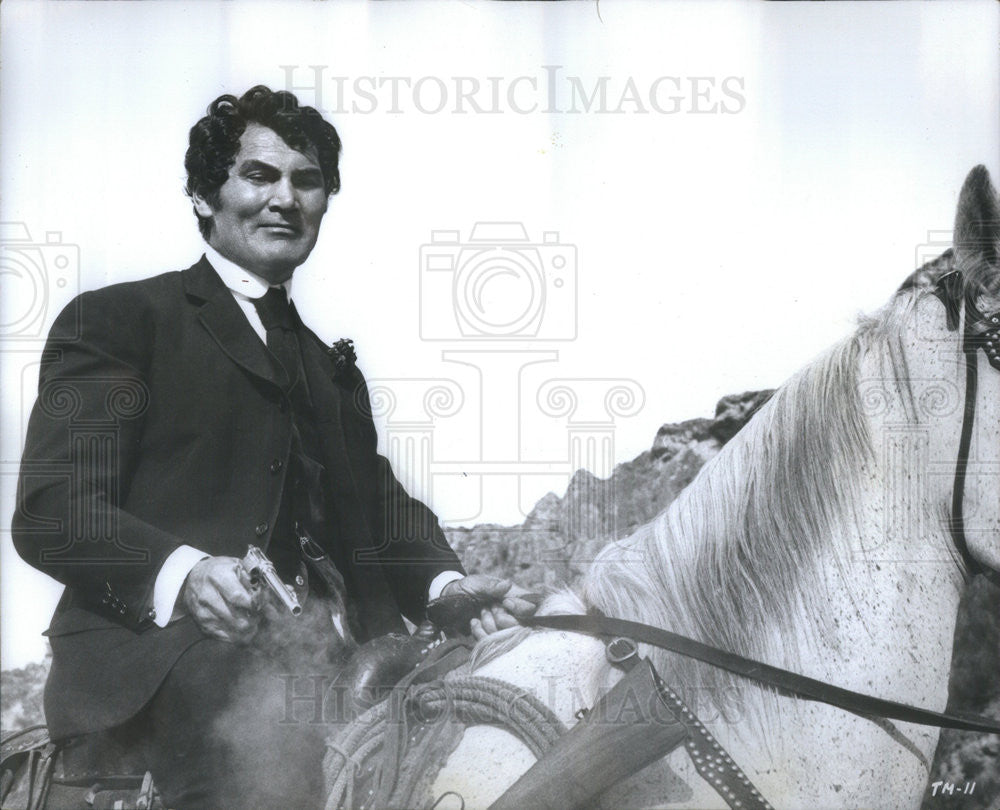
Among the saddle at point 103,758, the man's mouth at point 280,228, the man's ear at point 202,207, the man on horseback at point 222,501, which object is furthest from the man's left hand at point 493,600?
the man's ear at point 202,207

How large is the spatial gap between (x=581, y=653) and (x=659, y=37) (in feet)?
5.45

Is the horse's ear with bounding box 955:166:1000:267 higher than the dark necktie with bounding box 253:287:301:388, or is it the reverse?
the horse's ear with bounding box 955:166:1000:267

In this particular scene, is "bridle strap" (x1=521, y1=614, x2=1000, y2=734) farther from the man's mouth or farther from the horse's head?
the man's mouth

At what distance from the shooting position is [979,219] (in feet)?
8.75

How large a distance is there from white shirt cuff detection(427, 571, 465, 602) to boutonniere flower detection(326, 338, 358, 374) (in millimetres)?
592

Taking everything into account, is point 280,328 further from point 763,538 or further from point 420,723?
point 763,538

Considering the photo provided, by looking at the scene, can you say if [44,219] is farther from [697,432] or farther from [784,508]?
[784,508]

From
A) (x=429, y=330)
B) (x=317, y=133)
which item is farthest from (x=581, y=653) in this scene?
(x=317, y=133)

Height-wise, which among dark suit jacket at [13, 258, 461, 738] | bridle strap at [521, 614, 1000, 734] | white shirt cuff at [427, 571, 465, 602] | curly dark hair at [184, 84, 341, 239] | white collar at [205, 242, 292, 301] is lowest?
bridle strap at [521, 614, 1000, 734]

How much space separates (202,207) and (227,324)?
34cm

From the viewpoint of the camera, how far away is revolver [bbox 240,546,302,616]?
248cm

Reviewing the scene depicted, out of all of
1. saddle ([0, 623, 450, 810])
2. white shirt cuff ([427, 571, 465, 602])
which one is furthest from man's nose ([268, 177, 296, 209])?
saddle ([0, 623, 450, 810])

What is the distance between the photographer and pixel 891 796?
2334 millimetres

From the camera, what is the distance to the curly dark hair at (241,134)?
2.70 m
